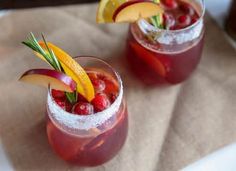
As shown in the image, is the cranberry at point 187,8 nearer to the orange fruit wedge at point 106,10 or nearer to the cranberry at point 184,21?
the cranberry at point 184,21

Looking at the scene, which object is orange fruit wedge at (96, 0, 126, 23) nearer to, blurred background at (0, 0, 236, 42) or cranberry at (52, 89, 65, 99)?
cranberry at (52, 89, 65, 99)

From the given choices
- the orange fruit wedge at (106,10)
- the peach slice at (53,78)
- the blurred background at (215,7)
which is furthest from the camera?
the blurred background at (215,7)

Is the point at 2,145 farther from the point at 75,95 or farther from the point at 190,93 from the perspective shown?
the point at 190,93

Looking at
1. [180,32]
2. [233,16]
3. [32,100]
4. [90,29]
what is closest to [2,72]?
[32,100]

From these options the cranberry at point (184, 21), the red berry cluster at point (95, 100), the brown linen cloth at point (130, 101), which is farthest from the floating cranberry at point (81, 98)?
the cranberry at point (184, 21)

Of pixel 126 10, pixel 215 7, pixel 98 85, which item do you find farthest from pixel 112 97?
pixel 215 7

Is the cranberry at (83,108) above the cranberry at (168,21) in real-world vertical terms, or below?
below

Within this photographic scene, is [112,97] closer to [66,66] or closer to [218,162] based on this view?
[66,66]

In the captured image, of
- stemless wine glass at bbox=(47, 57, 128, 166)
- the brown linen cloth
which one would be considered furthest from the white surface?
stemless wine glass at bbox=(47, 57, 128, 166)
